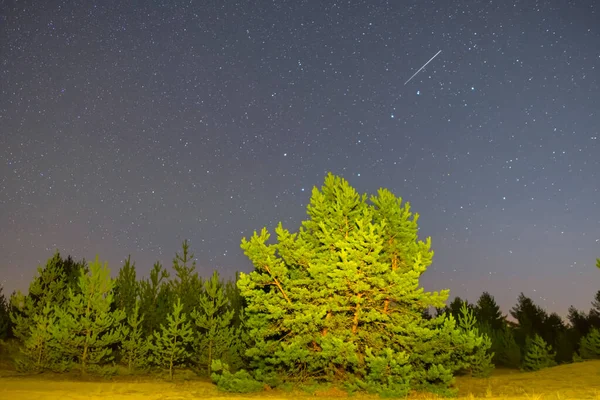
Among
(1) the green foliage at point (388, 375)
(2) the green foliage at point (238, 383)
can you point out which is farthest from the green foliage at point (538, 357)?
(2) the green foliage at point (238, 383)

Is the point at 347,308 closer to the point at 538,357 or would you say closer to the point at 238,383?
the point at 238,383

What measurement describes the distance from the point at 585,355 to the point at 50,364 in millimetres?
43624

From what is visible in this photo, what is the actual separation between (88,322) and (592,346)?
40.9m

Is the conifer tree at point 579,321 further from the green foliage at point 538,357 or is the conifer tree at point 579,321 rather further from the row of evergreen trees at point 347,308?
the row of evergreen trees at point 347,308

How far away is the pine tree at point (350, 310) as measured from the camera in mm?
16375

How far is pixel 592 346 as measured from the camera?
39469 millimetres

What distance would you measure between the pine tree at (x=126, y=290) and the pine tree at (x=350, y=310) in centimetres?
2269

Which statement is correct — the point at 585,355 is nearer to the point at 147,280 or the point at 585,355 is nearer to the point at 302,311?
the point at 302,311

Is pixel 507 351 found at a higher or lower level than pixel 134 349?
lower

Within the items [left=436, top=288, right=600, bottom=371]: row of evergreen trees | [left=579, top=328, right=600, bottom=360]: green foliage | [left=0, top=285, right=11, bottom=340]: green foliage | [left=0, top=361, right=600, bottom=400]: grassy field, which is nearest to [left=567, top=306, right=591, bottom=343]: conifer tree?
[left=436, top=288, right=600, bottom=371]: row of evergreen trees

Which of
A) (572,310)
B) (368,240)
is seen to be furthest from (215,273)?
(572,310)

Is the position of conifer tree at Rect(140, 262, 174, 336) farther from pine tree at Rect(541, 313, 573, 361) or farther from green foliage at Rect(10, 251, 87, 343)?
pine tree at Rect(541, 313, 573, 361)

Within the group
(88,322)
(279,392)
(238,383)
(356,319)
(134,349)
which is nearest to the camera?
(356,319)

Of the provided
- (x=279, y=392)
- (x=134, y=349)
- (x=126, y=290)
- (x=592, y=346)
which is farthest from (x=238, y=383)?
(x=592, y=346)
